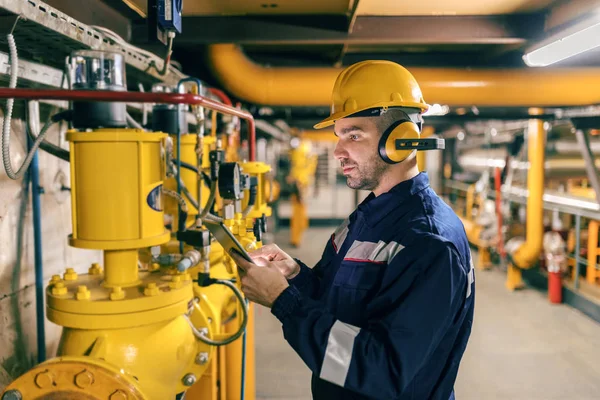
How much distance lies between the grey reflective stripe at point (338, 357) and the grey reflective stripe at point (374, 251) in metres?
0.21

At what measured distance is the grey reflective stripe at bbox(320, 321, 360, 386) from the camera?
42.8 inches

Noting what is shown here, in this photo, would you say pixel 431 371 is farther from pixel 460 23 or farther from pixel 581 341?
pixel 581 341

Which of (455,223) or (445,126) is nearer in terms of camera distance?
(455,223)

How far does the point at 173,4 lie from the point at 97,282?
797 millimetres

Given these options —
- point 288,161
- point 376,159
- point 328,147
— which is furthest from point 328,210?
point 376,159

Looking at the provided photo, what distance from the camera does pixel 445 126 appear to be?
8.84 metres

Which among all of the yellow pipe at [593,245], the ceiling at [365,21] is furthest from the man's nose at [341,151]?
the yellow pipe at [593,245]

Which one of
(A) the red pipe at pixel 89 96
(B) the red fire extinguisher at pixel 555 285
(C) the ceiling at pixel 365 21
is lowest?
(B) the red fire extinguisher at pixel 555 285

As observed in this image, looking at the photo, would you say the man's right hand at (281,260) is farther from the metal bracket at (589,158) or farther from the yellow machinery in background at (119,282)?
the metal bracket at (589,158)

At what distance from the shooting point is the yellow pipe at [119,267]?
4.36ft

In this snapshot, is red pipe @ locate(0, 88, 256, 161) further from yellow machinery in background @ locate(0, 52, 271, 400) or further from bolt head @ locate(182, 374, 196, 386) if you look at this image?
bolt head @ locate(182, 374, 196, 386)

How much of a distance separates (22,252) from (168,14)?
1097mm

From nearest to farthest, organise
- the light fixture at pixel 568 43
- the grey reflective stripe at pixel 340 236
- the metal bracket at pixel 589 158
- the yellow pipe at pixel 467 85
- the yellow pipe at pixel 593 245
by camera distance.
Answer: the grey reflective stripe at pixel 340 236
the light fixture at pixel 568 43
the yellow pipe at pixel 467 85
the metal bracket at pixel 589 158
the yellow pipe at pixel 593 245

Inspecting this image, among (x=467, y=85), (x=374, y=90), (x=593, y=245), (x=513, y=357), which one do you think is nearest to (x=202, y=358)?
(x=374, y=90)
